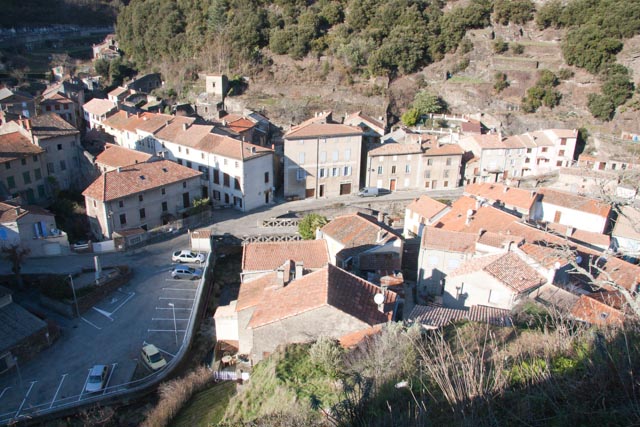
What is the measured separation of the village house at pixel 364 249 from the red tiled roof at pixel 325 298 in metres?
6.30

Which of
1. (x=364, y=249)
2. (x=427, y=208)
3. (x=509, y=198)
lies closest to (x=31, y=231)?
(x=364, y=249)

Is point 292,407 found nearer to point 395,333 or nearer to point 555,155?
point 395,333

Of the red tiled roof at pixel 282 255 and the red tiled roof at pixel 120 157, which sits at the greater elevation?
the red tiled roof at pixel 120 157

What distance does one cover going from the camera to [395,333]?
1276 cm

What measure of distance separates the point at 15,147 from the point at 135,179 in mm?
9408

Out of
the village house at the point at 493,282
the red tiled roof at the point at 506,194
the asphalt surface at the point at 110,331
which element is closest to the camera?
the asphalt surface at the point at 110,331

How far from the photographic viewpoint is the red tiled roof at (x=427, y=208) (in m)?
31.7

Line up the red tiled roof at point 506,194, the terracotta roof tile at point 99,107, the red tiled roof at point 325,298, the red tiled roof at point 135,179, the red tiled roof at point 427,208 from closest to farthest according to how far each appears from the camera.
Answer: the red tiled roof at point 325,298 → the red tiled roof at point 135,179 → the red tiled roof at point 427,208 → the red tiled roof at point 506,194 → the terracotta roof tile at point 99,107


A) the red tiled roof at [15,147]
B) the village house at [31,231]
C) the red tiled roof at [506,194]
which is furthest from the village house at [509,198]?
the red tiled roof at [15,147]

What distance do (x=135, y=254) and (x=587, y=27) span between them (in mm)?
53158

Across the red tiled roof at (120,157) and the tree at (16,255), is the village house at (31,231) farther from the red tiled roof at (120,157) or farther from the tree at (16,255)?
the red tiled roof at (120,157)

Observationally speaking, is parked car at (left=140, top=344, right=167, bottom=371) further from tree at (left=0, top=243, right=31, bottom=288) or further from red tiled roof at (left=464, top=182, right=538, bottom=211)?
red tiled roof at (left=464, top=182, right=538, bottom=211)

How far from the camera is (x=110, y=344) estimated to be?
20.6 m

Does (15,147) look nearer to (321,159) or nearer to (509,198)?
(321,159)
